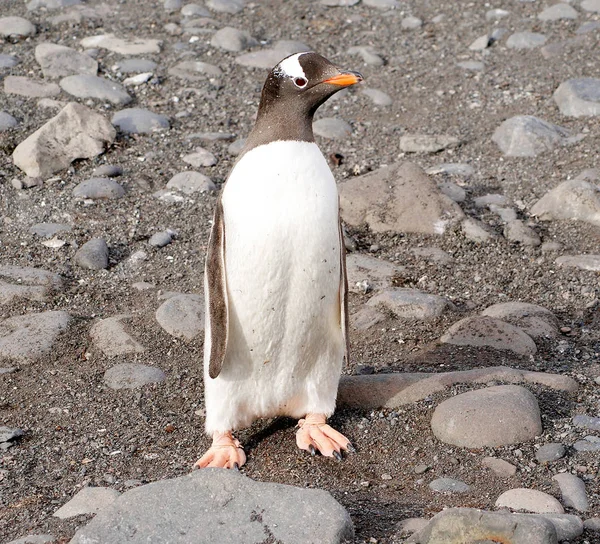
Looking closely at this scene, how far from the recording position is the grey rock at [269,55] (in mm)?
7930

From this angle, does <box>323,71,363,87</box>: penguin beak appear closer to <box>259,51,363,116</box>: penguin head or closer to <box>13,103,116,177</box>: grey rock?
<box>259,51,363,116</box>: penguin head

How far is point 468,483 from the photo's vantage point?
359 cm

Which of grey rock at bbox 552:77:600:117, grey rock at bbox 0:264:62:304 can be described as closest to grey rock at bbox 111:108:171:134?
grey rock at bbox 0:264:62:304

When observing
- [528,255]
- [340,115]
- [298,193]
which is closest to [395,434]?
[298,193]

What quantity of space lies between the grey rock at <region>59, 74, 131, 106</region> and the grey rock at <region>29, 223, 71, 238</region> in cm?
159

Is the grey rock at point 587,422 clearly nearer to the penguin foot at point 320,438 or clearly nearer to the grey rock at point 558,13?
the penguin foot at point 320,438

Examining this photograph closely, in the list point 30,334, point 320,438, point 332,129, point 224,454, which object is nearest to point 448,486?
point 320,438

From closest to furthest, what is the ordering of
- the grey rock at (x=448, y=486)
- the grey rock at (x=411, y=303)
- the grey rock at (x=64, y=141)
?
the grey rock at (x=448, y=486)
the grey rock at (x=411, y=303)
the grey rock at (x=64, y=141)

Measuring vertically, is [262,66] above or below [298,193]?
below

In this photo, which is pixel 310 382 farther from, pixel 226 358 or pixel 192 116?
pixel 192 116

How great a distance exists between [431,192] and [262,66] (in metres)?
2.46

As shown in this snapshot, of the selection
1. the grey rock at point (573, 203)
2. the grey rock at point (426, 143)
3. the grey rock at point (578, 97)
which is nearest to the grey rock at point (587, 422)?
the grey rock at point (573, 203)

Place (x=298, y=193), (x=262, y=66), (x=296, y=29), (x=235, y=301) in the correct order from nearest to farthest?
(x=298, y=193)
(x=235, y=301)
(x=262, y=66)
(x=296, y=29)

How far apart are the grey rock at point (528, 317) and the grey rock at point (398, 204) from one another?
87 centimetres
